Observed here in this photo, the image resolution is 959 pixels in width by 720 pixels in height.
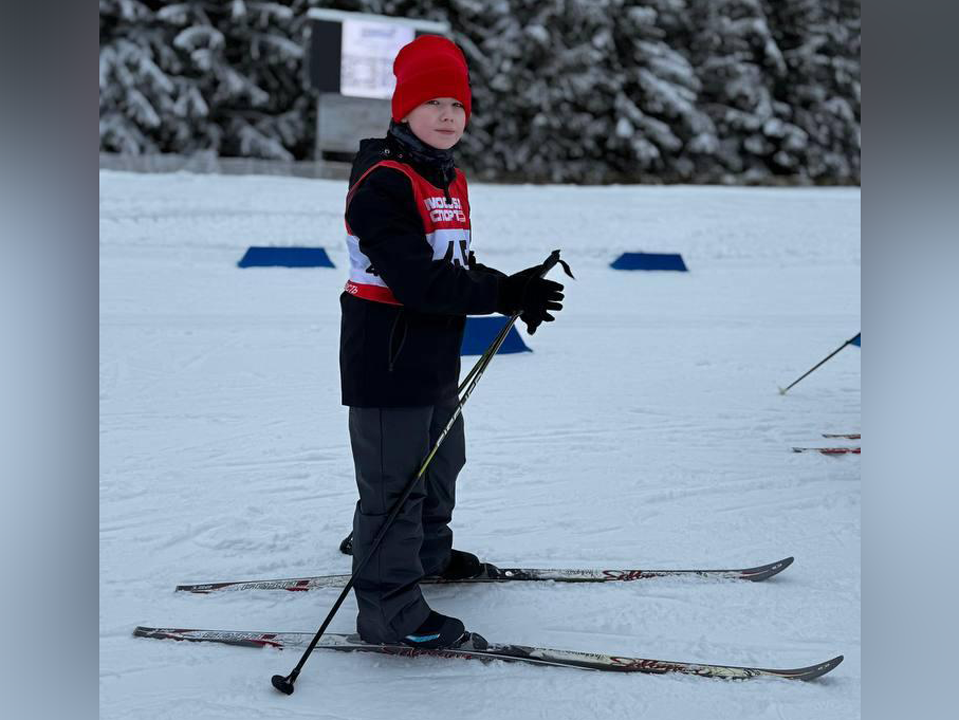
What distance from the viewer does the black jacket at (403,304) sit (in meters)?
2.07

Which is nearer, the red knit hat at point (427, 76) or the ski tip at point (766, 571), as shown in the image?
the red knit hat at point (427, 76)

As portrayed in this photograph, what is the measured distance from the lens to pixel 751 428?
4.31 metres

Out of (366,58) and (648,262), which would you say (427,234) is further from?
(366,58)

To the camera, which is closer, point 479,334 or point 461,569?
point 461,569

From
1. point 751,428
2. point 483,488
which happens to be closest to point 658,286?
point 751,428

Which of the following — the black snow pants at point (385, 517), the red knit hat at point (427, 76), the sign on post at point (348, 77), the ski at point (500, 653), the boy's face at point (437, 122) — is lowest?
the ski at point (500, 653)

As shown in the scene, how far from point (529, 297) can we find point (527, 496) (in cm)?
140

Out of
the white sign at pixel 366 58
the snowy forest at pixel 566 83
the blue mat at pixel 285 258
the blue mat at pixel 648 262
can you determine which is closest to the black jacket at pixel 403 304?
the blue mat at pixel 285 258

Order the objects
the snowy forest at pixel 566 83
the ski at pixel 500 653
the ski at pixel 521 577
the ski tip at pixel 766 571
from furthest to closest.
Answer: the snowy forest at pixel 566 83 → the ski tip at pixel 766 571 → the ski at pixel 521 577 → the ski at pixel 500 653

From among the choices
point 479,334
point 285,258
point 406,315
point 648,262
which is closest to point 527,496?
point 406,315

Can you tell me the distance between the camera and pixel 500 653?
7.25 feet

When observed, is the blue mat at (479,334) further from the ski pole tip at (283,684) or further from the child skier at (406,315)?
the ski pole tip at (283,684)

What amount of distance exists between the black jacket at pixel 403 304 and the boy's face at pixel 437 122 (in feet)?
0.18
